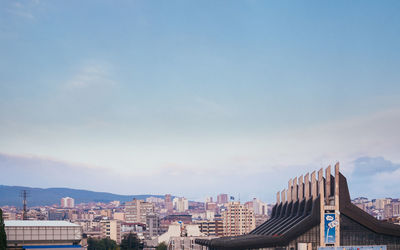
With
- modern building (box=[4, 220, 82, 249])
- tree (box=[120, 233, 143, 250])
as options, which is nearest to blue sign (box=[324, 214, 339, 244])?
modern building (box=[4, 220, 82, 249])

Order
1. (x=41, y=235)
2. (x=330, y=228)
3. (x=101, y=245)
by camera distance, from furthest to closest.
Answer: (x=101, y=245), (x=330, y=228), (x=41, y=235)

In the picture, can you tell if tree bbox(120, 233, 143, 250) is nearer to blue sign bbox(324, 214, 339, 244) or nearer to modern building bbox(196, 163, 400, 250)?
modern building bbox(196, 163, 400, 250)

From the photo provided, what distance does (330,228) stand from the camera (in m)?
93.1

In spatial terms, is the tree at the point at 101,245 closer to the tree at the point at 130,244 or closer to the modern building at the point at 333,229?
the tree at the point at 130,244

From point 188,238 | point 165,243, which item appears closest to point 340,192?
point 188,238

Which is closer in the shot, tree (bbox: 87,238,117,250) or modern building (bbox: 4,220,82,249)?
modern building (bbox: 4,220,82,249)

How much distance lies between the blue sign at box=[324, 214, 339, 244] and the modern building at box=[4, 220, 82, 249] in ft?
119

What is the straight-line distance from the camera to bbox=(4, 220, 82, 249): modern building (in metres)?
89.4

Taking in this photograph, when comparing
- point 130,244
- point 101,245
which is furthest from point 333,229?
point 101,245

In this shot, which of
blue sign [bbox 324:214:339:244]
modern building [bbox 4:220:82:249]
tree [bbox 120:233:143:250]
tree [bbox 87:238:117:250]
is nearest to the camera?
modern building [bbox 4:220:82:249]

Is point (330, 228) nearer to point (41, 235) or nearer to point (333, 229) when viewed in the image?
point (333, 229)

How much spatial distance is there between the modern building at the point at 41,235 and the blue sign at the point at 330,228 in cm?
3633

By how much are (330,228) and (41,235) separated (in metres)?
42.1

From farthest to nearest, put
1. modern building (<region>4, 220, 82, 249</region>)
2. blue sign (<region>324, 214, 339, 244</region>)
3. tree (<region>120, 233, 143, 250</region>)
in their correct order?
tree (<region>120, 233, 143, 250</region>) < blue sign (<region>324, 214, 339, 244</region>) < modern building (<region>4, 220, 82, 249</region>)
